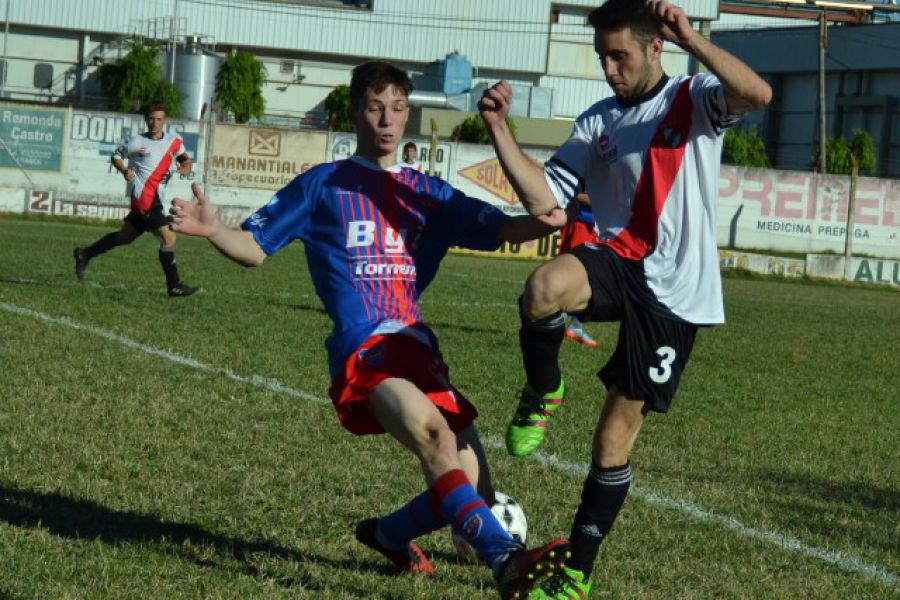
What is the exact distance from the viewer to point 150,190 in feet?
46.6

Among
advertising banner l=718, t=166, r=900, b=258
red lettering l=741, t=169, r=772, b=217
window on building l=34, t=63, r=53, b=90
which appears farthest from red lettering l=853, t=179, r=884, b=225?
window on building l=34, t=63, r=53, b=90

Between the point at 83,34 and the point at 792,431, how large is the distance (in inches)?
1976

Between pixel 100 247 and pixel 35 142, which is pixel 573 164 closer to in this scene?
pixel 100 247

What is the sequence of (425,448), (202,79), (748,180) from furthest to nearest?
1. (202,79)
2. (748,180)
3. (425,448)

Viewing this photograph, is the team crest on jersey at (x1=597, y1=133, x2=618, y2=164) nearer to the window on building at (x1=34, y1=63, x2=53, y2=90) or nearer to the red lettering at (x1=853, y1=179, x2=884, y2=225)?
the red lettering at (x1=853, y1=179, x2=884, y2=225)

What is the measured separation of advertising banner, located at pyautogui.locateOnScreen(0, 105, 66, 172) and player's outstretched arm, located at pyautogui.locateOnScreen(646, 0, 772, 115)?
86.3ft

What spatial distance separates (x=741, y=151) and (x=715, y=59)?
40.3 meters

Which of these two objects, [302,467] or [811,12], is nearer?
[302,467]

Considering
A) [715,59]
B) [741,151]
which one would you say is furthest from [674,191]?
[741,151]

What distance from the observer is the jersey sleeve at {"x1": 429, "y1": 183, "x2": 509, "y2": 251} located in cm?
447

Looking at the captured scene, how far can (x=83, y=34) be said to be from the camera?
5381 centimetres

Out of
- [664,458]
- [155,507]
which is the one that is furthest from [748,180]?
[155,507]

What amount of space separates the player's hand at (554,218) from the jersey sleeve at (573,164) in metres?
0.13

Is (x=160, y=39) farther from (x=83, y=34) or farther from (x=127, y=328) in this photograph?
(x=127, y=328)
